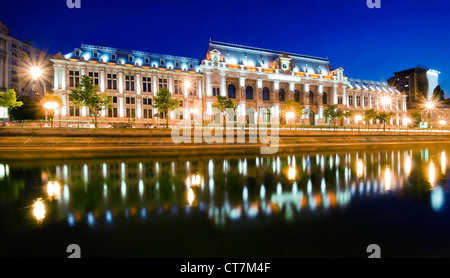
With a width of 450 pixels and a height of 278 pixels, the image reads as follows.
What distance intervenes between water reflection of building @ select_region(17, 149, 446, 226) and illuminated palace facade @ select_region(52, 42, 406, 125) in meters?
40.1

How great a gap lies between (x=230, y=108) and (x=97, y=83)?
29.2 meters

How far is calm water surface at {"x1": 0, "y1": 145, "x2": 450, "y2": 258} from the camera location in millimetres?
5141

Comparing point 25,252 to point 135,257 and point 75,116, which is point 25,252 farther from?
point 75,116

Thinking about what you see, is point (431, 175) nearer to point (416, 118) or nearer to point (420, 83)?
point (416, 118)

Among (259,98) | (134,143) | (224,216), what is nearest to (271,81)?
(259,98)

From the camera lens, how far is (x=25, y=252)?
4.97 m

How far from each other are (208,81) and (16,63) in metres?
66.1

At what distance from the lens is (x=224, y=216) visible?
23.0 ft

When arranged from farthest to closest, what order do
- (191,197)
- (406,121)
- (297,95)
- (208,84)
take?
(406,121) < (297,95) < (208,84) < (191,197)

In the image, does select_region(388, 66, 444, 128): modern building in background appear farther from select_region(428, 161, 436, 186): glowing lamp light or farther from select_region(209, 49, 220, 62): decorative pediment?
select_region(428, 161, 436, 186): glowing lamp light

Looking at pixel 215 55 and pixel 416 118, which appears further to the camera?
pixel 416 118

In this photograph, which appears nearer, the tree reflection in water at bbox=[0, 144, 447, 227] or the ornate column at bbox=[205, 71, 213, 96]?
the tree reflection in water at bbox=[0, 144, 447, 227]

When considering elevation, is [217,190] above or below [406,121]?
below

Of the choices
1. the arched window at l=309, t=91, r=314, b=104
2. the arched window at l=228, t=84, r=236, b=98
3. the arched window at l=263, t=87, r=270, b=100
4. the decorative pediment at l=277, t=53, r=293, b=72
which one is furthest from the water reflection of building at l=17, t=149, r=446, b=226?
the arched window at l=309, t=91, r=314, b=104
